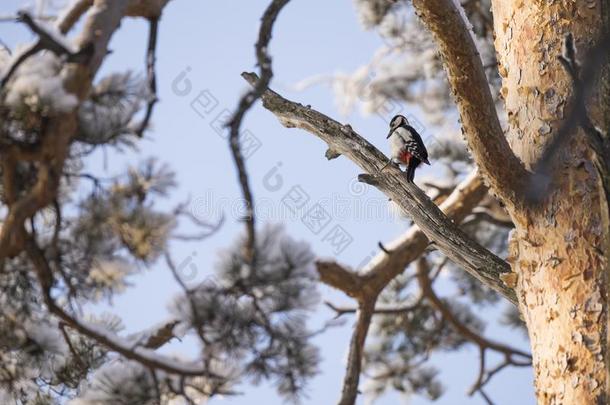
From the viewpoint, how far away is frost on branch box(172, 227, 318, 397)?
2.29 meters

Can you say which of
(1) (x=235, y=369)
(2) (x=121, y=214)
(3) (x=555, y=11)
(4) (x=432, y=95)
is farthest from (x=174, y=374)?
(4) (x=432, y=95)

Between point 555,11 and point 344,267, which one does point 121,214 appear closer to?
point 344,267

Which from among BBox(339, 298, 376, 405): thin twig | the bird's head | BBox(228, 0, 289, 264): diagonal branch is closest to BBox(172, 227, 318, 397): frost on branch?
BBox(228, 0, 289, 264): diagonal branch

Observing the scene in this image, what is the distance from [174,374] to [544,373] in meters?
1.13

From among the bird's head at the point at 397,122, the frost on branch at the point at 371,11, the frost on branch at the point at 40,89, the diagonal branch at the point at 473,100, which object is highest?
the frost on branch at the point at 371,11

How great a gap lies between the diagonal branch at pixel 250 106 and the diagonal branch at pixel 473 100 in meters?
0.43

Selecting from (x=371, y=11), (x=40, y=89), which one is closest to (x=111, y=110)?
(x=40, y=89)

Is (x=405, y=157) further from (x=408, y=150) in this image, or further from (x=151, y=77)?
(x=151, y=77)

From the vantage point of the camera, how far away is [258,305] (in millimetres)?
2383

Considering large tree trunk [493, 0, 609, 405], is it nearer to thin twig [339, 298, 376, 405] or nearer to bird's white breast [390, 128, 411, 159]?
bird's white breast [390, 128, 411, 159]

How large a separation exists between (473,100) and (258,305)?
47.9 inches

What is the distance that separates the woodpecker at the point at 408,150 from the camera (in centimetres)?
163

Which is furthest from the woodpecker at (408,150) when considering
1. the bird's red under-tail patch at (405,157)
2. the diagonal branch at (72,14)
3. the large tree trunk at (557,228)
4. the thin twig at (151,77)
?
the diagonal branch at (72,14)

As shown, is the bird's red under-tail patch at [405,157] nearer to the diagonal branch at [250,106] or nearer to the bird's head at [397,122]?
the bird's head at [397,122]
